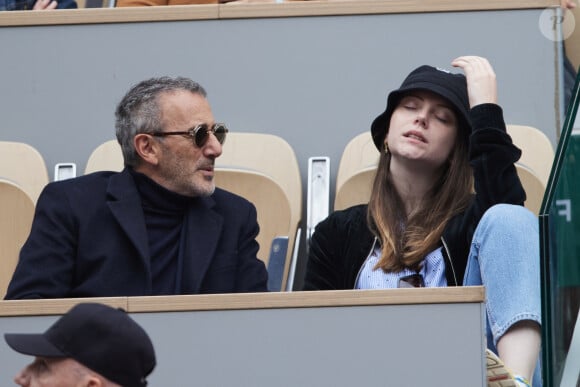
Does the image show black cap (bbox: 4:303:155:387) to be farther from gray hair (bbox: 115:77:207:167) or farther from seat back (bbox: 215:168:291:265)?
seat back (bbox: 215:168:291:265)

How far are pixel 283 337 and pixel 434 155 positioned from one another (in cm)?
115

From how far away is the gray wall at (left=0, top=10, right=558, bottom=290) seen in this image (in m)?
5.40

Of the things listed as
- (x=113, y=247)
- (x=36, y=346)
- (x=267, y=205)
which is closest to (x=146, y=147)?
(x=113, y=247)

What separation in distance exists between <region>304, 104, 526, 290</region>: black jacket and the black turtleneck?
0.40 meters

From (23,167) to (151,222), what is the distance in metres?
1.00

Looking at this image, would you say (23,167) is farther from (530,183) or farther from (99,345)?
(99,345)

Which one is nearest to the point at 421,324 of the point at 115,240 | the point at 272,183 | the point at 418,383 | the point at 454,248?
the point at 418,383

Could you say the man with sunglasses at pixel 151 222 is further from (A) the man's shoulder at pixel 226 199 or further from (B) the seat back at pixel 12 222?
(B) the seat back at pixel 12 222

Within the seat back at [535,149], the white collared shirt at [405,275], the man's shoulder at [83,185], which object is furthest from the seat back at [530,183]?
the man's shoulder at [83,185]

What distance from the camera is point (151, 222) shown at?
4.35 m

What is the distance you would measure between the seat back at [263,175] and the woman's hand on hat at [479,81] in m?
0.71

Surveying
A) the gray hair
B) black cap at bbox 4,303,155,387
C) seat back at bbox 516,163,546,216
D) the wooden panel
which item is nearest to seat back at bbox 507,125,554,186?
seat back at bbox 516,163,546,216

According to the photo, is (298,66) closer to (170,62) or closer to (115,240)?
(170,62)

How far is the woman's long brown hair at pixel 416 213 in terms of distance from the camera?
4324mm
